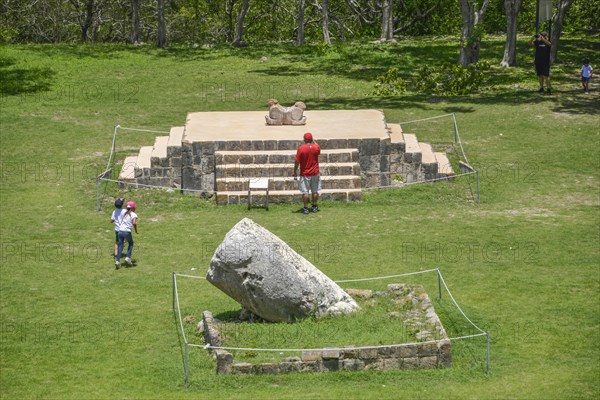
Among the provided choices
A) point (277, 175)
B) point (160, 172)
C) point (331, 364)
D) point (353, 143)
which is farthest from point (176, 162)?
point (331, 364)

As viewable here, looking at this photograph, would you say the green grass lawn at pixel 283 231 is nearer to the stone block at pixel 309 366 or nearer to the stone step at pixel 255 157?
the stone block at pixel 309 366

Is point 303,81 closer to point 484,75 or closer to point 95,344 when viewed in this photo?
point 484,75

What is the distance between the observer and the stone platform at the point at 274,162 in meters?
23.8

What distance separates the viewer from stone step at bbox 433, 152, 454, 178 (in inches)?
982

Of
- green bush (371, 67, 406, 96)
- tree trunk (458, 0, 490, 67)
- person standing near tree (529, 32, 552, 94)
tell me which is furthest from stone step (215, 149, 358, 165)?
tree trunk (458, 0, 490, 67)

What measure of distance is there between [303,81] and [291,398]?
20.8m

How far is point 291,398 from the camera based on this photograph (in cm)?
1417

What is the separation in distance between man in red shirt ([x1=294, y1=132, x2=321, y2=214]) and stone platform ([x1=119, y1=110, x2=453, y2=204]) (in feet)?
2.21

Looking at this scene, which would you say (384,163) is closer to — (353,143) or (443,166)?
(353,143)

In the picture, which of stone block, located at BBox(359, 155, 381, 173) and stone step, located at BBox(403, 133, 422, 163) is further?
stone step, located at BBox(403, 133, 422, 163)

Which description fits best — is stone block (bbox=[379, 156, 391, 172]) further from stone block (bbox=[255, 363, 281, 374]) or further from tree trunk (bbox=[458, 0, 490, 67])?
stone block (bbox=[255, 363, 281, 374])

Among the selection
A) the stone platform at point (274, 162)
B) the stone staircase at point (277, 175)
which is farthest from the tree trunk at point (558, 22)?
the stone staircase at point (277, 175)

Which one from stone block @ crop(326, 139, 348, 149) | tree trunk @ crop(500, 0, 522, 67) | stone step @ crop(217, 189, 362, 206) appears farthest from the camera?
tree trunk @ crop(500, 0, 522, 67)

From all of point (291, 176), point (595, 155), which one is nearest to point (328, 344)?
point (291, 176)
